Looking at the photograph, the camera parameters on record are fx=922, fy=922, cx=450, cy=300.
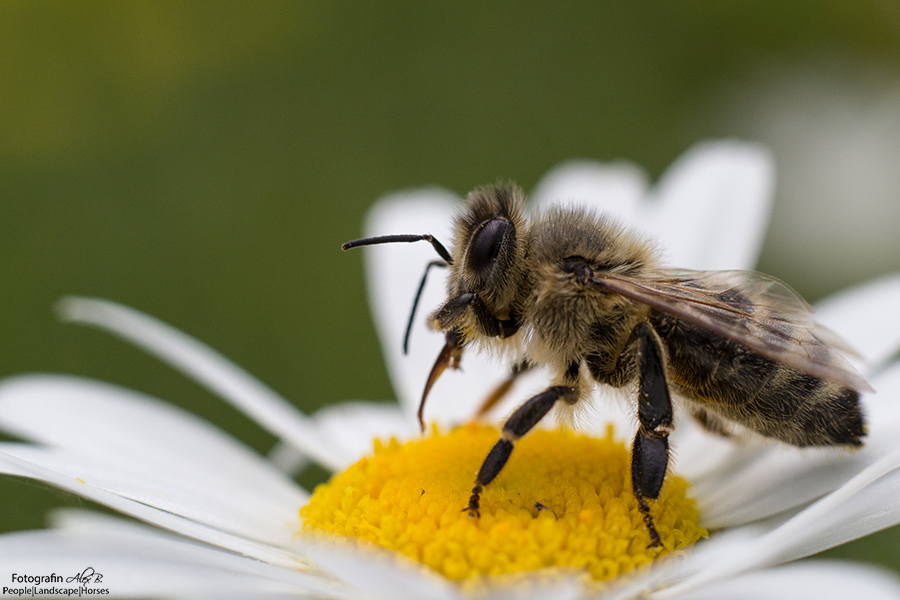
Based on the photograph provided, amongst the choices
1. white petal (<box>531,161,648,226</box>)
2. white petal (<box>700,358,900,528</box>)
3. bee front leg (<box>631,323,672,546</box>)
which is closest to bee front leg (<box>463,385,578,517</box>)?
bee front leg (<box>631,323,672,546</box>)

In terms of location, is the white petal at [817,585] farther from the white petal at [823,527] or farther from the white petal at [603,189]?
the white petal at [603,189]

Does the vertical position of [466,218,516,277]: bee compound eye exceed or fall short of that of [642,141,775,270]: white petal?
it falls short

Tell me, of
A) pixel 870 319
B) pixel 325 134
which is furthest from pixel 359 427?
pixel 325 134

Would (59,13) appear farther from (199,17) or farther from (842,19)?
(842,19)

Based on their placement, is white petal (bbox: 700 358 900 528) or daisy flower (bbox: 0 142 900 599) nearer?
daisy flower (bbox: 0 142 900 599)

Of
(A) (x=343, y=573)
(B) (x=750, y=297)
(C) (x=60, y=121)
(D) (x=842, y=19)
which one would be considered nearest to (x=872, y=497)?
(B) (x=750, y=297)

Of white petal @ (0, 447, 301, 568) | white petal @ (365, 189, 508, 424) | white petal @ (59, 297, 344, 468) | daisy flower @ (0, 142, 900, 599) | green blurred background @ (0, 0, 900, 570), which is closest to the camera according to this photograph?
daisy flower @ (0, 142, 900, 599)

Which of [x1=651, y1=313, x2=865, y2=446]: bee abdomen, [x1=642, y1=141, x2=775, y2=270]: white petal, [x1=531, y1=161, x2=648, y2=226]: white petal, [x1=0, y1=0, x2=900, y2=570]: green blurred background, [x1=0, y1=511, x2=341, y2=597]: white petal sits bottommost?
[x1=0, y1=511, x2=341, y2=597]: white petal

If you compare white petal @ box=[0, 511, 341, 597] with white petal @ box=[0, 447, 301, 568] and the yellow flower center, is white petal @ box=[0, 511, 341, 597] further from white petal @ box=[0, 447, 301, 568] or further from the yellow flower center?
the yellow flower center

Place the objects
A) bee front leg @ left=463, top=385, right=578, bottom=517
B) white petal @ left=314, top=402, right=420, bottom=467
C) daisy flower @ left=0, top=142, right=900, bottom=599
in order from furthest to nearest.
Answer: white petal @ left=314, top=402, right=420, bottom=467 < bee front leg @ left=463, top=385, right=578, bottom=517 < daisy flower @ left=0, top=142, right=900, bottom=599
